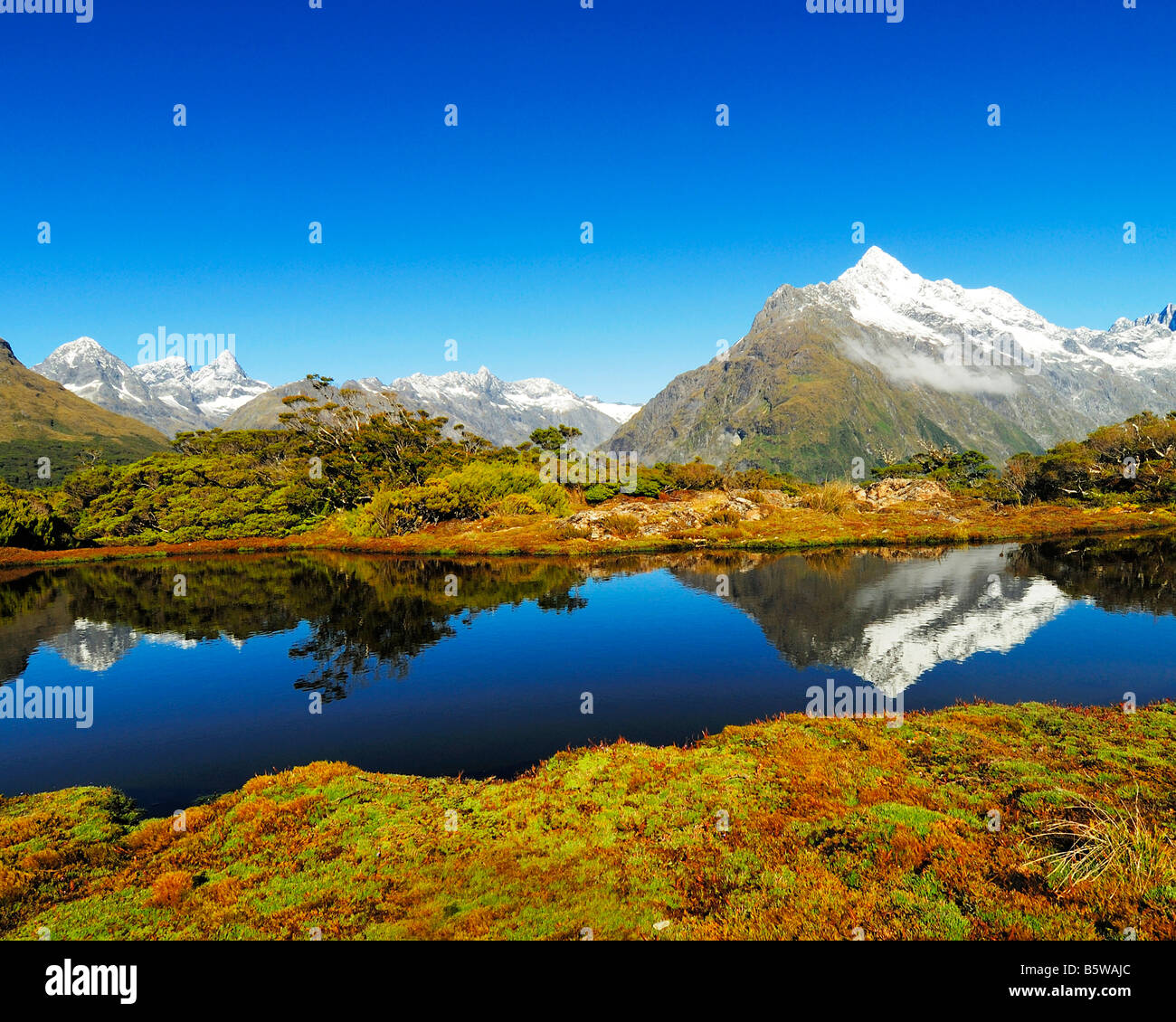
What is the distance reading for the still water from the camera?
25703 millimetres

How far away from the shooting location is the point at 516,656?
123 ft

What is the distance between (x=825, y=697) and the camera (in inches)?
1139

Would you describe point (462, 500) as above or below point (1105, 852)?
above

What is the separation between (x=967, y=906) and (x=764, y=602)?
127 ft

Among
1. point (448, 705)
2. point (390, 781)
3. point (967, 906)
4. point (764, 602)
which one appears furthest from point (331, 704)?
point (764, 602)

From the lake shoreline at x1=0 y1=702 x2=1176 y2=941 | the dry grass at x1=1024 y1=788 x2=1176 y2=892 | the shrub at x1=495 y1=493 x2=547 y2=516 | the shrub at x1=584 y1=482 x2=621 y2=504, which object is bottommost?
the lake shoreline at x1=0 y1=702 x2=1176 y2=941

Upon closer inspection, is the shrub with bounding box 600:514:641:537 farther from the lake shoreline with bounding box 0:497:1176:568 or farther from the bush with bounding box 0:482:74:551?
the bush with bounding box 0:482:74:551

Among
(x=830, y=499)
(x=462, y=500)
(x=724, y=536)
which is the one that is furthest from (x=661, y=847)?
(x=830, y=499)

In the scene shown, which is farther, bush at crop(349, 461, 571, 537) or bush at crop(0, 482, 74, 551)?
bush at crop(349, 461, 571, 537)

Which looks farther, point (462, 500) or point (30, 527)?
point (462, 500)

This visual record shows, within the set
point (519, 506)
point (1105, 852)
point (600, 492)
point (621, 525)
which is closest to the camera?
point (1105, 852)

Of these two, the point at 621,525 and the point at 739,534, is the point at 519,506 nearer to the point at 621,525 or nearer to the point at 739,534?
the point at 621,525

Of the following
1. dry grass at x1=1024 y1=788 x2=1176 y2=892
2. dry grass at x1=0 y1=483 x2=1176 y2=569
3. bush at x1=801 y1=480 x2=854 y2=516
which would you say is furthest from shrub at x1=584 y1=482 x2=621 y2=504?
dry grass at x1=1024 y1=788 x2=1176 y2=892

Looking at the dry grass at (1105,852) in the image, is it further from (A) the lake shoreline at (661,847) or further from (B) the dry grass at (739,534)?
(B) the dry grass at (739,534)
